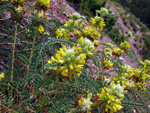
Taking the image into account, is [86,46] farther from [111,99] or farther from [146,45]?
[146,45]

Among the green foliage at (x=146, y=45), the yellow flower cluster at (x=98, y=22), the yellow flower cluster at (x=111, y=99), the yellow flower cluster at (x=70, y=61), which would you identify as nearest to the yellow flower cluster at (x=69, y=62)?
the yellow flower cluster at (x=70, y=61)

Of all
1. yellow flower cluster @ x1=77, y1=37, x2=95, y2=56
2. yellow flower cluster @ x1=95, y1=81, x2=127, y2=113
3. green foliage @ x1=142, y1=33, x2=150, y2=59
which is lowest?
green foliage @ x1=142, y1=33, x2=150, y2=59

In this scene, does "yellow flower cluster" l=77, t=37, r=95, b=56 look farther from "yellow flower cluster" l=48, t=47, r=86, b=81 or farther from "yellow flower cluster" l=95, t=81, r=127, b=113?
"yellow flower cluster" l=95, t=81, r=127, b=113

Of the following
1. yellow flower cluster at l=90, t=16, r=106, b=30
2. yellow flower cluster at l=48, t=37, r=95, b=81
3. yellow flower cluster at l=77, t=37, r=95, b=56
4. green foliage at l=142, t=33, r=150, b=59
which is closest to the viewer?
yellow flower cluster at l=48, t=37, r=95, b=81

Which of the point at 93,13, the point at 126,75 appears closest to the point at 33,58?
the point at 126,75

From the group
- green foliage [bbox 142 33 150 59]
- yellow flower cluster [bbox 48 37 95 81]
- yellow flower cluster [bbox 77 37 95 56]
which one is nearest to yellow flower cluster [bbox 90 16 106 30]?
yellow flower cluster [bbox 77 37 95 56]

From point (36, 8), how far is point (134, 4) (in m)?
16.6

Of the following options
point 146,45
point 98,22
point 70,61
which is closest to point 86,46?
point 70,61

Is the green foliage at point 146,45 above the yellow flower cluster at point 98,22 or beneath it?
beneath

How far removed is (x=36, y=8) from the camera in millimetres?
1359

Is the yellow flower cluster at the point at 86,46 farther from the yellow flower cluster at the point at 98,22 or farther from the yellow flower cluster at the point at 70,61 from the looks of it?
the yellow flower cluster at the point at 98,22

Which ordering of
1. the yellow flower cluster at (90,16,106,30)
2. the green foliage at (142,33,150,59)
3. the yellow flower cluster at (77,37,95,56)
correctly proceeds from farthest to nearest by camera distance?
the green foliage at (142,33,150,59) < the yellow flower cluster at (90,16,106,30) < the yellow flower cluster at (77,37,95,56)

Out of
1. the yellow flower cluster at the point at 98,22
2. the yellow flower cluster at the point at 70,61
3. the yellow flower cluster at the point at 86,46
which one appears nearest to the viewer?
the yellow flower cluster at the point at 70,61

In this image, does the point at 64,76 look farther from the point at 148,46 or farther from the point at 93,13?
the point at 148,46
